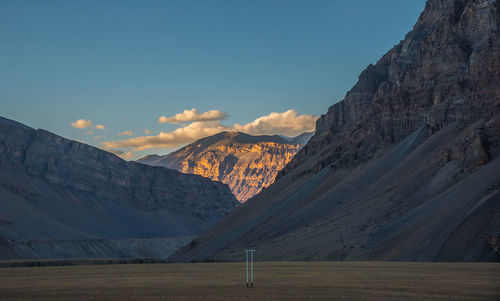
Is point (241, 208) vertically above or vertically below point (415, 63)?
below

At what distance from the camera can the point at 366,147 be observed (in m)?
151

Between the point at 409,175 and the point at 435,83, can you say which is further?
the point at 435,83

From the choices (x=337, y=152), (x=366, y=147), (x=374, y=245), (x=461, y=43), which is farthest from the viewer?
(x=337, y=152)

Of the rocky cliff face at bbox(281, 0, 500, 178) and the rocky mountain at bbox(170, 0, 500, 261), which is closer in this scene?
the rocky mountain at bbox(170, 0, 500, 261)

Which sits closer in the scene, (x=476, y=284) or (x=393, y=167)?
(x=476, y=284)

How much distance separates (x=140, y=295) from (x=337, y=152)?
13071 centimetres

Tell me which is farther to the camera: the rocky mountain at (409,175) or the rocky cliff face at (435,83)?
the rocky cliff face at (435,83)

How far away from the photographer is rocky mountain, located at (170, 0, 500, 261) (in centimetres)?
8556

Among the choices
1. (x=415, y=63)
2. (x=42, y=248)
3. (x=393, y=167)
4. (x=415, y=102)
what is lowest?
(x=42, y=248)

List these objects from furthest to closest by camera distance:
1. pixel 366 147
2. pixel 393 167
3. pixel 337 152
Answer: pixel 337 152, pixel 366 147, pixel 393 167

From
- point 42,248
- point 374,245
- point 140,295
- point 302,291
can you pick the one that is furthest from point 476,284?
point 42,248

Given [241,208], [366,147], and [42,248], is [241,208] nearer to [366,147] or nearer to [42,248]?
[366,147]

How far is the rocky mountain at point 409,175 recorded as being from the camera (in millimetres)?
85562

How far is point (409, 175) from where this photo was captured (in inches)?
4557
